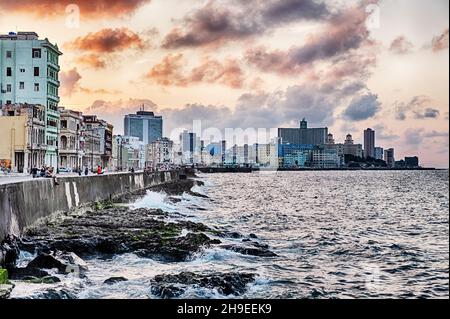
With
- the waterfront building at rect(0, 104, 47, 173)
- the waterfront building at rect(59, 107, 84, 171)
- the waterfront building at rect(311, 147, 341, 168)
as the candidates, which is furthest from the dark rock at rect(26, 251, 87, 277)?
the waterfront building at rect(311, 147, 341, 168)

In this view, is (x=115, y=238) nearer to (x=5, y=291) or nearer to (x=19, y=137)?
(x=5, y=291)

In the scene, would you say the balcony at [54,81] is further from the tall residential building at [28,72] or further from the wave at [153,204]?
the wave at [153,204]

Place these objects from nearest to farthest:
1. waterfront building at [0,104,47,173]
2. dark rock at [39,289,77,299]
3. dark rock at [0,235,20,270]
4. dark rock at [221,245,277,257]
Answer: dark rock at [39,289,77,299] < dark rock at [0,235,20,270] < dark rock at [221,245,277,257] < waterfront building at [0,104,47,173]

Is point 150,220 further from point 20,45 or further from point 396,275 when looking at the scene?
point 20,45

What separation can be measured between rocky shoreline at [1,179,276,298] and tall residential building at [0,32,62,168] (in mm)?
35474

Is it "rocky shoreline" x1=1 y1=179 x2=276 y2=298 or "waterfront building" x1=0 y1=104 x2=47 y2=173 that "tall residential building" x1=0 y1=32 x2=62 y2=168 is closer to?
"waterfront building" x1=0 y1=104 x2=47 y2=173

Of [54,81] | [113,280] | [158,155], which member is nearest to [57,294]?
[113,280]

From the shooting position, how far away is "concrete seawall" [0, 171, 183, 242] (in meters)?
13.4

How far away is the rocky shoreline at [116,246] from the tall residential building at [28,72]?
3547 cm

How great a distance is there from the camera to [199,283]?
10180 millimetres

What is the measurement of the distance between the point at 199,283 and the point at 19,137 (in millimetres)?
41566

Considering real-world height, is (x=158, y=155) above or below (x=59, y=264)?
above
